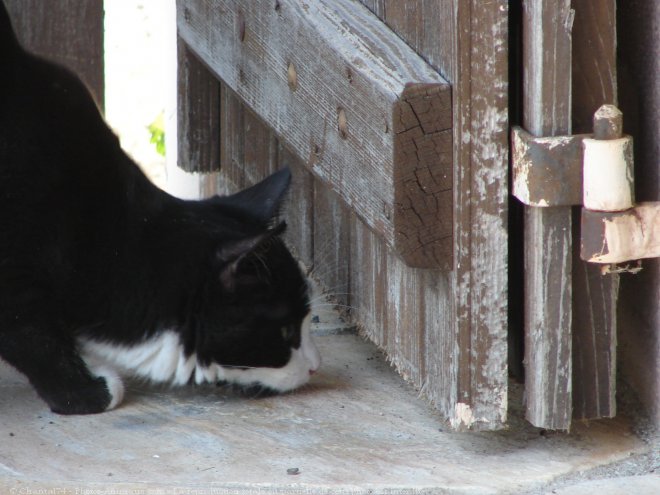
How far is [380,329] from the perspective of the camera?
257 centimetres

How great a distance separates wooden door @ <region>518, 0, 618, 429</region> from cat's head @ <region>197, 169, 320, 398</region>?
611 mm

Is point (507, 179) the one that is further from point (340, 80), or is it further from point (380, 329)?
point (380, 329)

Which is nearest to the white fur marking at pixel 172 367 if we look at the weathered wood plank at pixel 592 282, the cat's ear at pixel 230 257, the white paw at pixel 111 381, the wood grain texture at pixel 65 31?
the white paw at pixel 111 381

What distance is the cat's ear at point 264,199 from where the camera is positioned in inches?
99.0

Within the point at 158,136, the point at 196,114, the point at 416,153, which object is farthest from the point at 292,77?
the point at 158,136

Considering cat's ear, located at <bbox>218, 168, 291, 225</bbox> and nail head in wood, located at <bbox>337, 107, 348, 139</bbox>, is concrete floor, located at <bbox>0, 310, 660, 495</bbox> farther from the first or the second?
nail head in wood, located at <bbox>337, 107, 348, 139</bbox>

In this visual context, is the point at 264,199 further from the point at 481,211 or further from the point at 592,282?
the point at 592,282

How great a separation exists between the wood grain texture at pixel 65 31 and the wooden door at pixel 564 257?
168cm

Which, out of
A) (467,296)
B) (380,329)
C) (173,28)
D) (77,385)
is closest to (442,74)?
(467,296)

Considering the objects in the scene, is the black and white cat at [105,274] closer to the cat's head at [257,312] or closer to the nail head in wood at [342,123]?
the cat's head at [257,312]

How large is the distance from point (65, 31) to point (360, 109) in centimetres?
143

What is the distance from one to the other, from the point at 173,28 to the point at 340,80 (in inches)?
76.4

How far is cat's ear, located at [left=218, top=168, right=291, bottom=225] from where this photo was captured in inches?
99.0

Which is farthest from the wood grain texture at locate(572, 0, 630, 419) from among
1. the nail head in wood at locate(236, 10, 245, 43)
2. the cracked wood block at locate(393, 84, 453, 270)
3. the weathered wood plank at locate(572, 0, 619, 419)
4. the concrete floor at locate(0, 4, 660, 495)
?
the nail head in wood at locate(236, 10, 245, 43)
